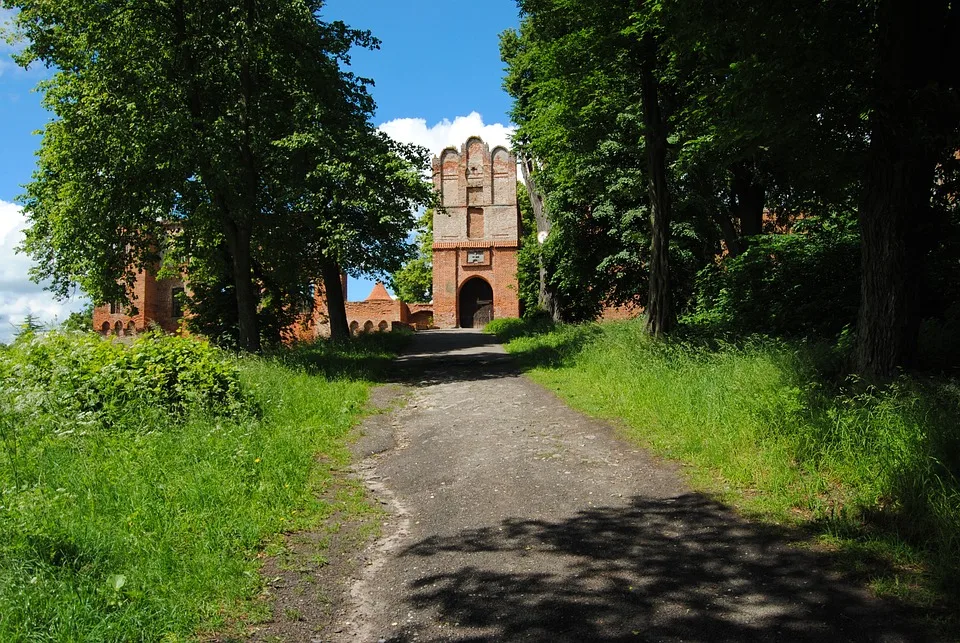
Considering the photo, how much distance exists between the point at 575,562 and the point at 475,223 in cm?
4576

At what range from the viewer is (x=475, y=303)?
5056cm

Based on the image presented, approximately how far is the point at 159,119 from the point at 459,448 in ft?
34.2

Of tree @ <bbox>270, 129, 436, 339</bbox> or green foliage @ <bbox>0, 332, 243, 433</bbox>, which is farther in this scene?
tree @ <bbox>270, 129, 436, 339</bbox>

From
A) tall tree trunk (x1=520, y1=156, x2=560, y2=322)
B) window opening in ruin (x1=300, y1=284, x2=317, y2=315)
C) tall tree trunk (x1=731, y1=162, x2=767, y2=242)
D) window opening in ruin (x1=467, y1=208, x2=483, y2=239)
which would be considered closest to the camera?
tall tree trunk (x1=731, y1=162, x2=767, y2=242)

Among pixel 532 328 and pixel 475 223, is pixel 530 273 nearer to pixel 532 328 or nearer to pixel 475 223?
pixel 532 328

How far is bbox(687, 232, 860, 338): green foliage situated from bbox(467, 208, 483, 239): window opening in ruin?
3505 cm

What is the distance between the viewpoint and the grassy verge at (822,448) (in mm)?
4512

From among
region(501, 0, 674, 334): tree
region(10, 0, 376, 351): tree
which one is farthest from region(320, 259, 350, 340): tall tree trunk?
region(501, 0, 674, 334): tree

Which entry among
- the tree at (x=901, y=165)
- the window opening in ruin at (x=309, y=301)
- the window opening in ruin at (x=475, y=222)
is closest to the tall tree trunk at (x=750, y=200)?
the tree at (x=901, y=165)

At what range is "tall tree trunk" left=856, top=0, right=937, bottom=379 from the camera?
714 centimetres

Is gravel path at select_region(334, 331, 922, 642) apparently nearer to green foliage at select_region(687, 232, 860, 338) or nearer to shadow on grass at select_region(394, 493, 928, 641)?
shadow on grass at select_region(394, 493, 928, 641)

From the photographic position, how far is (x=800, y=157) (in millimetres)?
8469

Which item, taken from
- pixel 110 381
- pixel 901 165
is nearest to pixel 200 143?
pixel 110 381

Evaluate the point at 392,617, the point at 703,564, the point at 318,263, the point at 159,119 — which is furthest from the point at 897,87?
the point at 318,263
